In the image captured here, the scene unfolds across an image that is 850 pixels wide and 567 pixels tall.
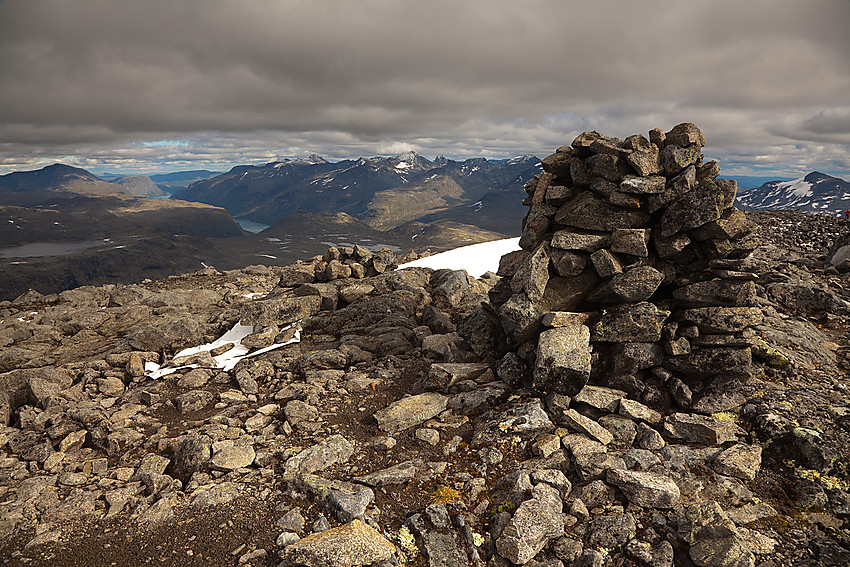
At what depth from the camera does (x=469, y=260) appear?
128 feet

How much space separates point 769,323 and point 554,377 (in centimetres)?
1007

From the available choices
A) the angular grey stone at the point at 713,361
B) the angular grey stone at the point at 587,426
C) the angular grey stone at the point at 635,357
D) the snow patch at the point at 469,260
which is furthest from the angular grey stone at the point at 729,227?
the snow patch at the point at 469,260

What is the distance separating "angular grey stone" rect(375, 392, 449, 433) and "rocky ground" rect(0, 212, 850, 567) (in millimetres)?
84

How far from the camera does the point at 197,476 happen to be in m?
11.2

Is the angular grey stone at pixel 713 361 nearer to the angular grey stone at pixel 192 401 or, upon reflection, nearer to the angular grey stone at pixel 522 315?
the angular grey stone at pixel 522 315

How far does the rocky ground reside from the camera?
8836mm

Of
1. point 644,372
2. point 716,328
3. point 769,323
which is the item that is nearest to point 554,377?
point 644,372

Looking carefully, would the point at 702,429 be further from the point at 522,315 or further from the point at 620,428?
the point at 522,315

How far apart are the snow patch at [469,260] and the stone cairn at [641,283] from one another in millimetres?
19050

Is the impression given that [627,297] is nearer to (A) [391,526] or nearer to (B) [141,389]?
(A) [391,526]

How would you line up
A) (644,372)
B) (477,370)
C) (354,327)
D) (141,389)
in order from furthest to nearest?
(354,327), (141,389), (477,370), (644,372)

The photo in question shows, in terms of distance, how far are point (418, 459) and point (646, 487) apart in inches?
227

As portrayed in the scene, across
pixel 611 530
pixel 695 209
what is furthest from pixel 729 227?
pixel 611 530

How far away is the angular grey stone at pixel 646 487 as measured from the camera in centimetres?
934
